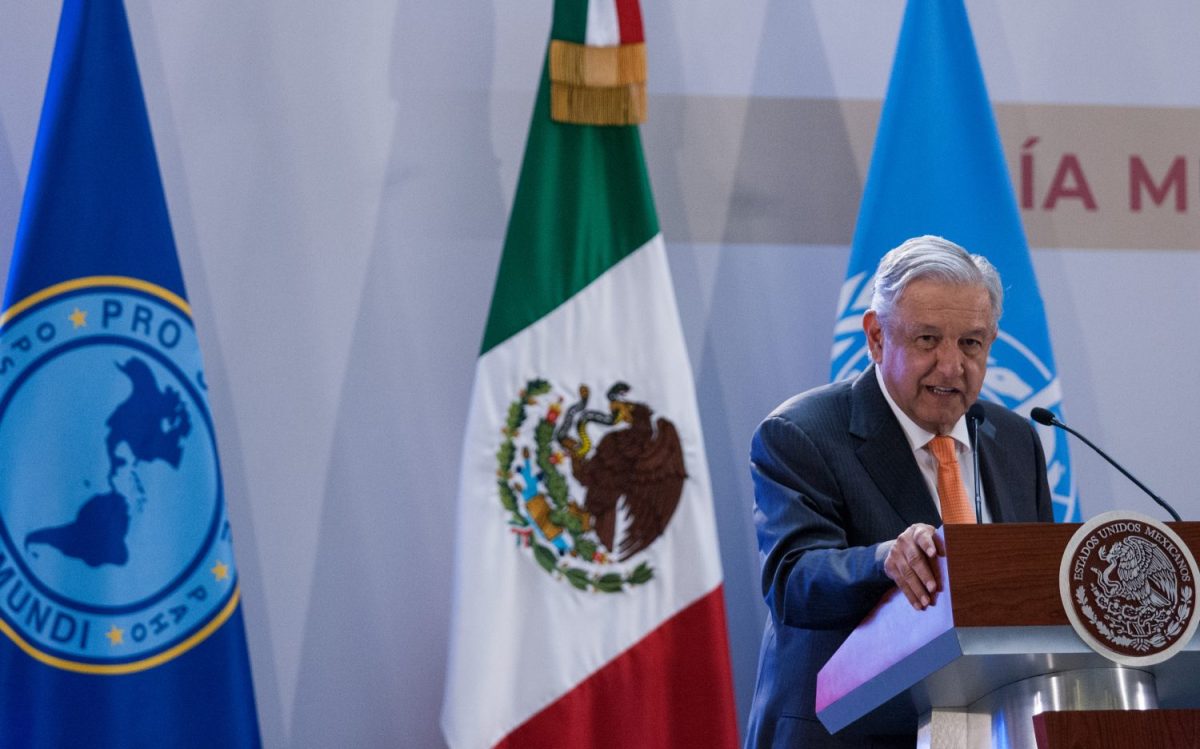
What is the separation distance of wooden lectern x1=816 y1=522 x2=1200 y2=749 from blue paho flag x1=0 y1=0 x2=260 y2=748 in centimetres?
190

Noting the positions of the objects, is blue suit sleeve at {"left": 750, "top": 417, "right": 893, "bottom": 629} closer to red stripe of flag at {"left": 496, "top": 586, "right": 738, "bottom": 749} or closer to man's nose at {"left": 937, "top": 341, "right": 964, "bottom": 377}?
man's nose at {"left": 937, "top": 341, "right": 964, "bottom": 377}

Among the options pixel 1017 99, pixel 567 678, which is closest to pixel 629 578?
pixel 567 678

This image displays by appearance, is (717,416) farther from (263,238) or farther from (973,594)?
(973,594)

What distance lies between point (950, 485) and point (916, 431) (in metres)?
0.11

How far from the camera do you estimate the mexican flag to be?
3383mm

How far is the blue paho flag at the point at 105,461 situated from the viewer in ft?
10.2

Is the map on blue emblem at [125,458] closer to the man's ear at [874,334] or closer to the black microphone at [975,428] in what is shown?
the man's ear at [874,334]

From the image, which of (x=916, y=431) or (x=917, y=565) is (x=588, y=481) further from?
(x=917, y=565)

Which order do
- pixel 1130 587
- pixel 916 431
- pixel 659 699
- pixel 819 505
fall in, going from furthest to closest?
pixel 659 699 < pixel 916 431 < pixel 819 505 < pixel 1130 587

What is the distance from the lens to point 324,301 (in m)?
3.73

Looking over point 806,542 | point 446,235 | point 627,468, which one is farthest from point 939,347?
point 446,235

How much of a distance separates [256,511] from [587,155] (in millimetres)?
1240

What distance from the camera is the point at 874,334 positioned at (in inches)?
95.5

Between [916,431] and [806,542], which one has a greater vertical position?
[916,431]
